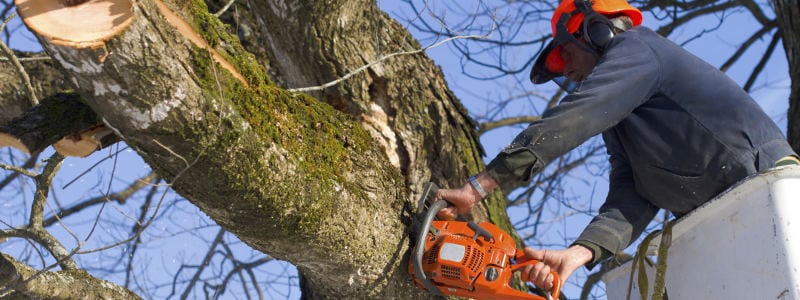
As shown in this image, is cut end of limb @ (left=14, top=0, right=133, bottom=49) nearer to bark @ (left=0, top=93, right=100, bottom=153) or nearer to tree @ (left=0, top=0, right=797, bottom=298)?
tree @ (left=0, top=0, right=797, bottom=298)

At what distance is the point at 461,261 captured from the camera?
280cm

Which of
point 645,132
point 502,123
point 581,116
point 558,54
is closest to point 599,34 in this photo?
point 558,54

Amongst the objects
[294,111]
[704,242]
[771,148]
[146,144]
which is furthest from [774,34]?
[146,144]

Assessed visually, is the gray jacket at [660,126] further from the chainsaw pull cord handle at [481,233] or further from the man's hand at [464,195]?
the chainsaw pull cord handle at [481,233]

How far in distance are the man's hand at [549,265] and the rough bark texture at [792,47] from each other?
228 cm

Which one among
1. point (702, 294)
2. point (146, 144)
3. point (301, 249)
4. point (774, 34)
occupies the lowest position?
point (702, 294)

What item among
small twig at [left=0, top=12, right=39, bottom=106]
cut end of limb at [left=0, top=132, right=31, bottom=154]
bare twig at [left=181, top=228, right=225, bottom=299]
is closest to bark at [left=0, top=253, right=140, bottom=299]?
cut end of limb at [left=0, top=132, right=31, bottom=154]

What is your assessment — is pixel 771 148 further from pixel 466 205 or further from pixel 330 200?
pixel 330 200

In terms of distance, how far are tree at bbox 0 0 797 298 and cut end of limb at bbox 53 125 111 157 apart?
0.06 ft

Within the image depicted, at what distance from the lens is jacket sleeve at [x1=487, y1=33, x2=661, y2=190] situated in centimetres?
269

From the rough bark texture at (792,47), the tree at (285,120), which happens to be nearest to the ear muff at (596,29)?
the tree at (285,120)

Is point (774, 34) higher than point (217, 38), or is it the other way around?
point (774, 34)

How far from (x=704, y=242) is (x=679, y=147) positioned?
46cm

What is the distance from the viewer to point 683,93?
2.86 meters
